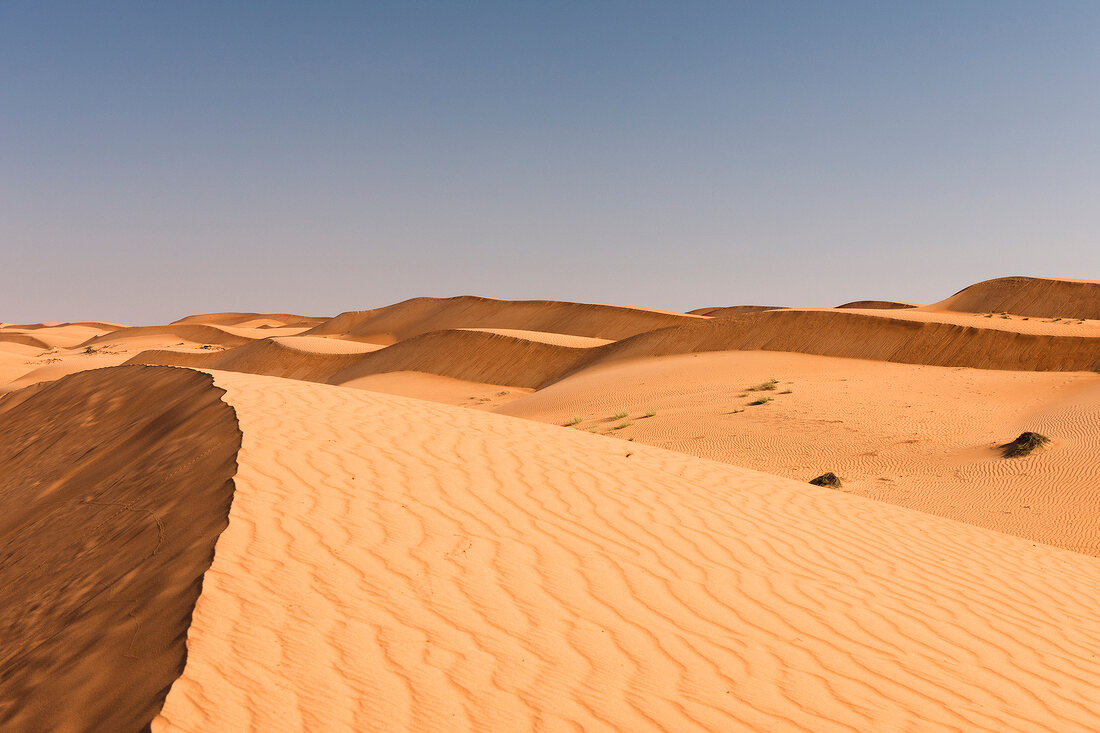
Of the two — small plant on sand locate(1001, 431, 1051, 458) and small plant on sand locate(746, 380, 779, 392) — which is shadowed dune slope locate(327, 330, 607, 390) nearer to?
small plant on sand locate(746, 380, 779, 392)

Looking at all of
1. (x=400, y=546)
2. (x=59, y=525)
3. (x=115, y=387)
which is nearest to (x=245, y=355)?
(x=115, y=387)

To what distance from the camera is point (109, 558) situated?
4.94 m

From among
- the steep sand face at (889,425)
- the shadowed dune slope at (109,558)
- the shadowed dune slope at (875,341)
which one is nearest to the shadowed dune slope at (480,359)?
the shadowed dune slope at (875,341)

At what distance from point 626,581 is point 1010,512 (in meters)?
8.77

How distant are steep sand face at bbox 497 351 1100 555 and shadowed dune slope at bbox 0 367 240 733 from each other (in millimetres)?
9606

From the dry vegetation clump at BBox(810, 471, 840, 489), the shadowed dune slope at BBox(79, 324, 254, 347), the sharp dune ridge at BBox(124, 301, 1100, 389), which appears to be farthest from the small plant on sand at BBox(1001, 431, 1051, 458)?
the shadowed dune slope at BBox(79, 324, 254, 347)

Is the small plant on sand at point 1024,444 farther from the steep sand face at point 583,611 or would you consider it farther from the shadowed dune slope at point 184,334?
the shadowed dune slope at point 184,334

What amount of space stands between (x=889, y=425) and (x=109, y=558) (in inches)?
579

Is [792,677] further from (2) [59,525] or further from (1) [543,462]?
(2) [59,525]

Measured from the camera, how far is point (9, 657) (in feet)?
13.7

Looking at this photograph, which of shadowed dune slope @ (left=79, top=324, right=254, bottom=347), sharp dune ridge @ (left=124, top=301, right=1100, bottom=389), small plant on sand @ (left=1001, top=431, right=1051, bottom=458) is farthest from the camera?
shadowed dune slope @ (left=79, top=324, right=254, bottom=347)

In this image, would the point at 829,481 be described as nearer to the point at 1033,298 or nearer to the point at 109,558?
the point at 109,558

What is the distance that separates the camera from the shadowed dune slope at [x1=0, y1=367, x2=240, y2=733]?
3396mm

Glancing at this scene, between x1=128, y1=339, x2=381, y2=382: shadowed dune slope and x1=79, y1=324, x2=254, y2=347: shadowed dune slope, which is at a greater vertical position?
x1=79, y1=324, x2=254, y2=347: shadowed dune slope
